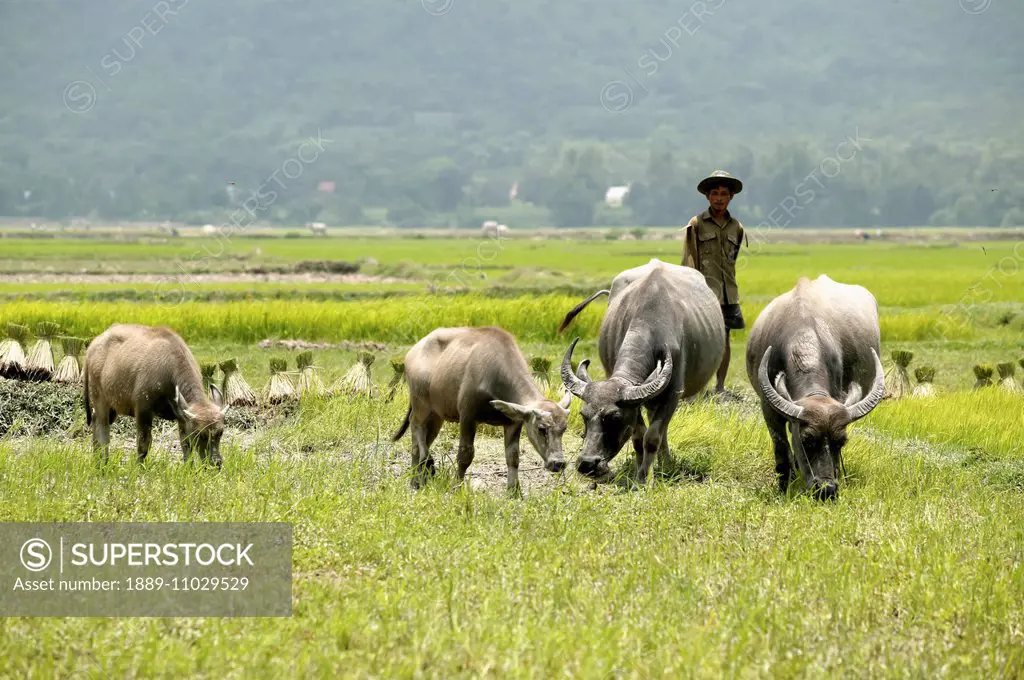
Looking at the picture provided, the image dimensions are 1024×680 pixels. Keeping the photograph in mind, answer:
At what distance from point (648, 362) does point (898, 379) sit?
545 cm

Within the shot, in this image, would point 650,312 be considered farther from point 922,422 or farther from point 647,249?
point 647,249

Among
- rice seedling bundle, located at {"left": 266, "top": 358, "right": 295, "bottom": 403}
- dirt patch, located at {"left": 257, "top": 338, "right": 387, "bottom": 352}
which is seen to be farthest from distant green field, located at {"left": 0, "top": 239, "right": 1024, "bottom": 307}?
rice seedling bundle, located at {"left": 266, "top": 358, "right": 295, "bottom": 403}

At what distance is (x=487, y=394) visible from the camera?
7.79 meters

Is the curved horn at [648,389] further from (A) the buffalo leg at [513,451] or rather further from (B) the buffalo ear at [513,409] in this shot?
(A) the buffalo leg at [513,451]

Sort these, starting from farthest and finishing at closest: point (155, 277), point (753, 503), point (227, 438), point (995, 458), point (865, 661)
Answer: point (155, 277) < point (227, 438) < point (995, 458) < point (753, 503) < point (865, 661)

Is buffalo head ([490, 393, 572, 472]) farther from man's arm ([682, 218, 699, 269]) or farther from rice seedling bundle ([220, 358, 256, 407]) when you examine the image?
rice seedling bundle ([220, 358, 256, 407])

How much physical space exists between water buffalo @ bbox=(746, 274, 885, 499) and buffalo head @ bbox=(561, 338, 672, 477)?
728 millimetres

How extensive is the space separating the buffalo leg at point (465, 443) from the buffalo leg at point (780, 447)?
192 centimetres

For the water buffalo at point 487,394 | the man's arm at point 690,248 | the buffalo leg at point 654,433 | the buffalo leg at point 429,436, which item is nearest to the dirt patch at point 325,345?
the man's arm at point 690,248

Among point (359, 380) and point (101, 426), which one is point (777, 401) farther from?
point (359, 380)

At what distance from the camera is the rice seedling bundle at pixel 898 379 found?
41.0ft

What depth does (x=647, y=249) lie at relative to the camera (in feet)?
Answer: 220

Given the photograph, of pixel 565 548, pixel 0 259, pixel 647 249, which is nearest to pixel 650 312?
pixel 565 548

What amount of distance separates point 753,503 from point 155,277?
3089 cm
